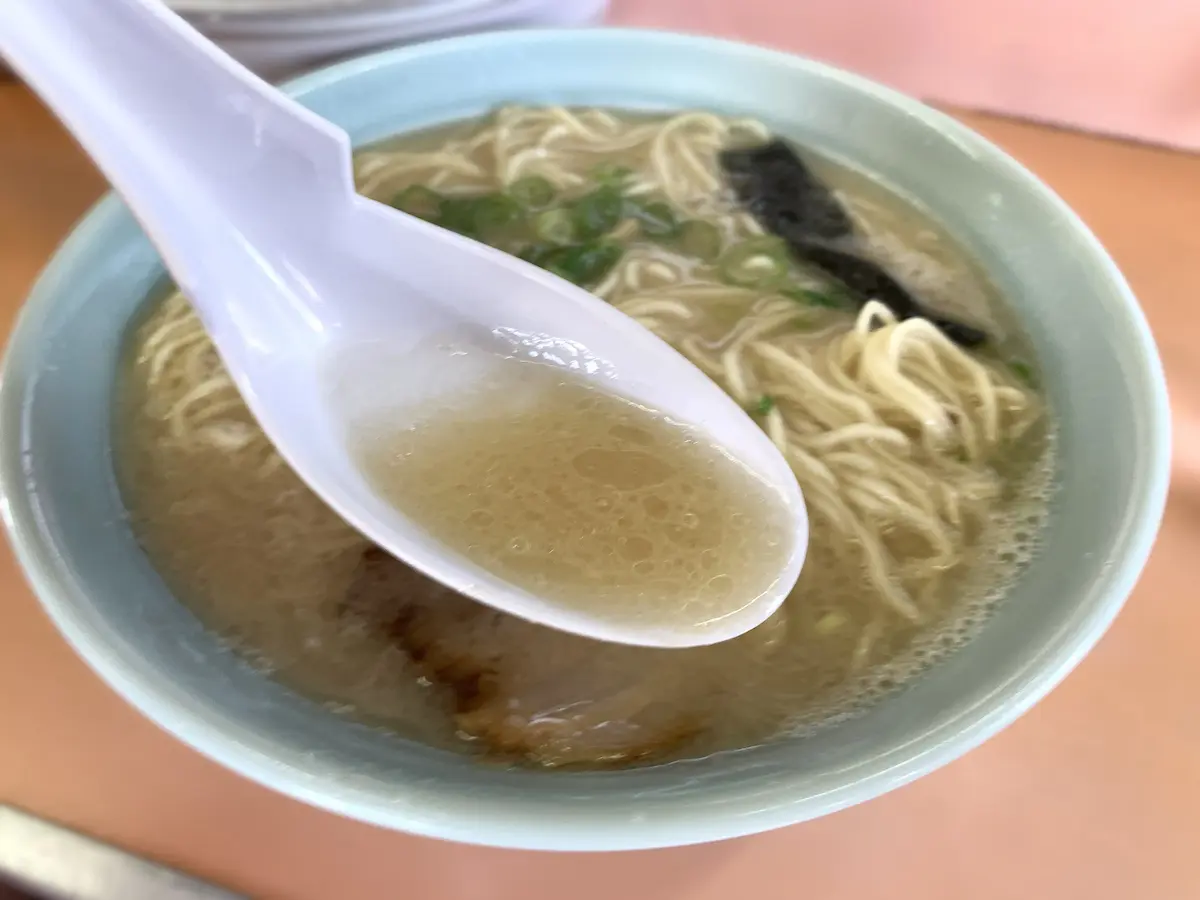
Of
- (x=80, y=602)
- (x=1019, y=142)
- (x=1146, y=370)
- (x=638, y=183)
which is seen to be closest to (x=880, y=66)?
(x=1019, y=142)

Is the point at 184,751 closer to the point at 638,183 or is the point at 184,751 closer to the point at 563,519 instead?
the point at 563,519

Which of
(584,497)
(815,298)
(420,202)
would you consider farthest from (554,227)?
(584,497)

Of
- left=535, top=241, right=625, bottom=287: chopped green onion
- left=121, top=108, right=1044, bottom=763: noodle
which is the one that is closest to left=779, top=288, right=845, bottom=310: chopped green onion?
left=121, top=108, right=1044, bottom=763: noodle

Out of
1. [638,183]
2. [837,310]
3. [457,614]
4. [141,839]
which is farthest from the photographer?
[638,183]

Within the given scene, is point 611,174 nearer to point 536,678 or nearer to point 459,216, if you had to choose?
point 459,216

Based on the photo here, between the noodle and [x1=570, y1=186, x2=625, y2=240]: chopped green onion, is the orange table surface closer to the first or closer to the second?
the noodle

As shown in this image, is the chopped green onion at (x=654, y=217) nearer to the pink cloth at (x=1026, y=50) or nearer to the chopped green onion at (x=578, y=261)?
the chopped green onion at (x=578, y=261)

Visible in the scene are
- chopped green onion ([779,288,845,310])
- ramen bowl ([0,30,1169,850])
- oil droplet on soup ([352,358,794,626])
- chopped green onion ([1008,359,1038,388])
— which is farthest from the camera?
chopped green onion ([779,288,845,310])

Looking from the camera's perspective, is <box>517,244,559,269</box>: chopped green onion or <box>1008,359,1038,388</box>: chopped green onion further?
<box>517,244,559,269</box>: chopped green onion
